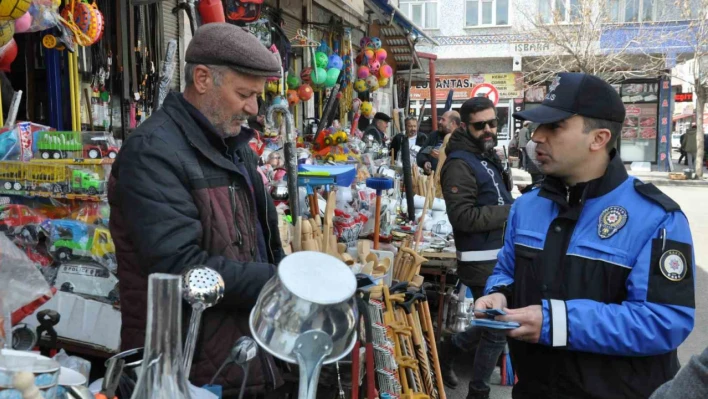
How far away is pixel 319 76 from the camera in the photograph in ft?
28.3

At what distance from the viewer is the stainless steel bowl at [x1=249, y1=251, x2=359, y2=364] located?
1112 mm

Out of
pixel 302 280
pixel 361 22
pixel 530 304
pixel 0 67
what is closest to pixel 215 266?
pixel 302 280

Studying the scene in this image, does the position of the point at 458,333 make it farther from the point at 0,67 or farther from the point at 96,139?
the point at 0,67

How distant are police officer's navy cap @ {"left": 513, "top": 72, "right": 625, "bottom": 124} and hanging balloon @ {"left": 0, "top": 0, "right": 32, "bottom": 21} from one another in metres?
2.38

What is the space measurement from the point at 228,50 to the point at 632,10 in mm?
25041

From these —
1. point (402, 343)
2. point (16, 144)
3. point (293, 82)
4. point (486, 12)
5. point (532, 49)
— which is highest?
point (486, 12)

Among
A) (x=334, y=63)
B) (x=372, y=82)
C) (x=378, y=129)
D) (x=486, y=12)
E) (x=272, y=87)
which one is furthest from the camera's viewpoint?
(x=486, y=12)

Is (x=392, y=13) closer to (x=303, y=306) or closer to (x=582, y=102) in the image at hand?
(x=582, y=102)

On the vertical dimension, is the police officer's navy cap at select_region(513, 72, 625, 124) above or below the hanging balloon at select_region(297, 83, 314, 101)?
below

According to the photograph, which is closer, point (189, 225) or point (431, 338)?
point (189, 225)

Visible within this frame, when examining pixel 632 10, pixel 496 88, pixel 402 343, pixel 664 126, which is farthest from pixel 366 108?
pixel 664 126

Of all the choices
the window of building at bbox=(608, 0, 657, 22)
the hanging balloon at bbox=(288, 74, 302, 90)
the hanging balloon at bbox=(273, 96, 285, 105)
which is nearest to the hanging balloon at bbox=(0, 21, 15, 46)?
the hanging balloon at bbox=(273, 96, 285, 105)

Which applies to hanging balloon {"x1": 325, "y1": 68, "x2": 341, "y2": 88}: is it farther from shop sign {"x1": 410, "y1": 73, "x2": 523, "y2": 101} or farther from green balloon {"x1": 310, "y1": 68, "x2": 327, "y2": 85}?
shop sign {"x1": 410, "y1": 73, "x2": 523, "y2": 101}

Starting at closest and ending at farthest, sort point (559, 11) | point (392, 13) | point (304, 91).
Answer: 1. point (304, 91)
2. point (392, 13)
3. point (559, 11)
